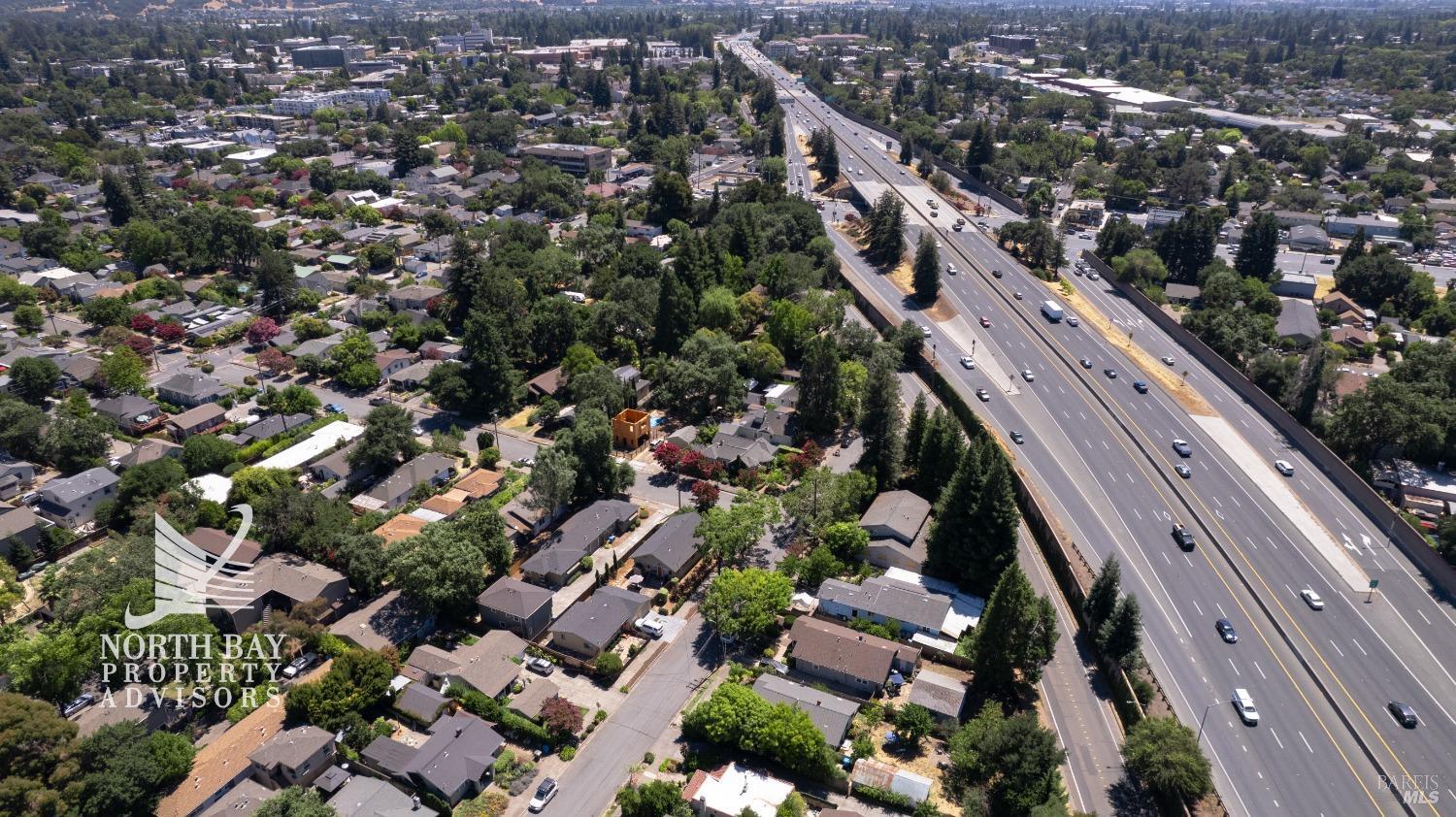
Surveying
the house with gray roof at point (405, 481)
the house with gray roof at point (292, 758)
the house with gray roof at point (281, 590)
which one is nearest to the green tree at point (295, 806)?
the house with gray roof at point (292, 758)

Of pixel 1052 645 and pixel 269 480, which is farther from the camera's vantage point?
pixel 269 480

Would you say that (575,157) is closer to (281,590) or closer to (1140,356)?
(1140,356)

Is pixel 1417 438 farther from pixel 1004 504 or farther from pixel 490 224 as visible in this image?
pixel 490 224

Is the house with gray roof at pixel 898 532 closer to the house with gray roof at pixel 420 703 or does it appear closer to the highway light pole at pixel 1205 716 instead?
the highway light pole at pixel 1205 716

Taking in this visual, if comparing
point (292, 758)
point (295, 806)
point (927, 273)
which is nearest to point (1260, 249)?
point (927, 273)

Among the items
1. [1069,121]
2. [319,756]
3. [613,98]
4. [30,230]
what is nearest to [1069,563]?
[319,756]

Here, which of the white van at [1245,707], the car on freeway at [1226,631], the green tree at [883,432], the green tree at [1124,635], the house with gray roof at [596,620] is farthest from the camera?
the green tree at [883,432]

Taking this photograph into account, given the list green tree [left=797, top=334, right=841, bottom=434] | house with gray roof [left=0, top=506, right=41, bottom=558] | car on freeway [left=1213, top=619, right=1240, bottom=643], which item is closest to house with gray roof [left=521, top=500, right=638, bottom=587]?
green tree [left=797, top=334, right=841, bottom=434]
